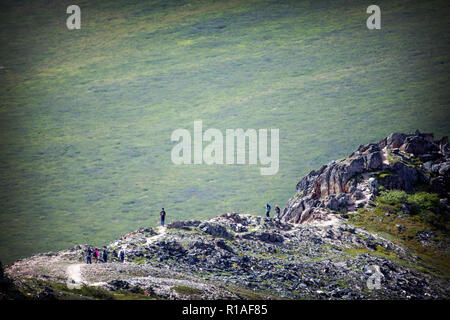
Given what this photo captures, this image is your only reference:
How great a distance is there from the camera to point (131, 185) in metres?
195

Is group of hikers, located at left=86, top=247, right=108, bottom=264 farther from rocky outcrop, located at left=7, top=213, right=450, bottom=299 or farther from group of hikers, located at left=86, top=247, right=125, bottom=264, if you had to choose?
rocky outcrop, located at left=7, top=213, right=450, bottom=299

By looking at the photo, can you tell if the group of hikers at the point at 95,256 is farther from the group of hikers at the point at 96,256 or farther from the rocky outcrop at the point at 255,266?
the rocky outcrop at the point at 255,266

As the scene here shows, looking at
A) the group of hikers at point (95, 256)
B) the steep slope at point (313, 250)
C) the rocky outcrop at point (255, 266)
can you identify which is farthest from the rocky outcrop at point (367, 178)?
the group of hikers at point (95, 256)

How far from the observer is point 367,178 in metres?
79.4

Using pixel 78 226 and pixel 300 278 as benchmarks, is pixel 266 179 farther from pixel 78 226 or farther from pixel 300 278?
pixel 300 278

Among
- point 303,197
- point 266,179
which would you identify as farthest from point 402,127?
point 303,197

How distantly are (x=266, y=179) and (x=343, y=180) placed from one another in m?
109

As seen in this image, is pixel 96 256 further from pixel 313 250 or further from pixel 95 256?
pixel 313 250

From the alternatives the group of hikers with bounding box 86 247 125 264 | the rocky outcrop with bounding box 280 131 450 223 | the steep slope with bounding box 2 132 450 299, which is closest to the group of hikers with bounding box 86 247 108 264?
the group of hikers with bounding box 86 247 125 264

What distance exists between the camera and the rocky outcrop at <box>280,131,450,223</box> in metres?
77.6

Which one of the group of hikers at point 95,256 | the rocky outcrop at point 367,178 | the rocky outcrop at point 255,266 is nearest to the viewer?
the rocky outcrop at point 255,266

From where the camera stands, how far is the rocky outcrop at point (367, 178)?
77625mm

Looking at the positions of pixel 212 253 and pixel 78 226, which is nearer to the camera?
pixel 212 253

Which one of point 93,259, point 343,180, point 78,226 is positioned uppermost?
point 343,180
